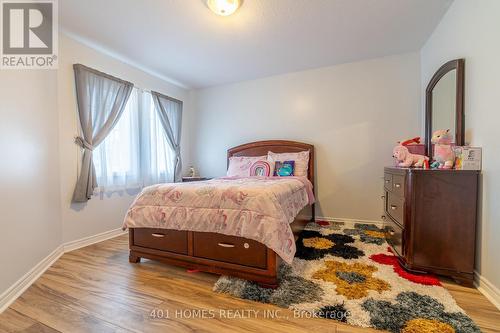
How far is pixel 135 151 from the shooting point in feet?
10.5

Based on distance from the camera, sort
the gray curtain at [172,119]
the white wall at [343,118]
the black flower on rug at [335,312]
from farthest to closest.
Answer: the gray curtain at [172,119]
the white wall at [343,118]
the black flower on rug at [335,312]

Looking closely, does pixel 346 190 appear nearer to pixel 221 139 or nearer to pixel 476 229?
pixel 476 229

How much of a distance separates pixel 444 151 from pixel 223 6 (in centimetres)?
222

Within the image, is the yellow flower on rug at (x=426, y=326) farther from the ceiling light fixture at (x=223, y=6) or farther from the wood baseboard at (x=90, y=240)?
the wood baseboard at (x=90, y=240)

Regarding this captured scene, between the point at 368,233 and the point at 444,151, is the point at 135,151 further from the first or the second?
the point at 444,151

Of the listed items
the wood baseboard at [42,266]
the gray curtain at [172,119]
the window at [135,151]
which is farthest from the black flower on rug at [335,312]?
the gray curtain at [172,119]

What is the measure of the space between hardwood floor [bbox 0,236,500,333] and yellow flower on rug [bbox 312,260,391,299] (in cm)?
33

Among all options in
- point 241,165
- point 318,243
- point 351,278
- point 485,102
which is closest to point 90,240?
point 241,165

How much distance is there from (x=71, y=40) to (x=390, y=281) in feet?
12.4

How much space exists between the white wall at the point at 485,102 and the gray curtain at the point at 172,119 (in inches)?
142

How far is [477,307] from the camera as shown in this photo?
1357 mm

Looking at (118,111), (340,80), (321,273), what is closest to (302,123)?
(340,80)

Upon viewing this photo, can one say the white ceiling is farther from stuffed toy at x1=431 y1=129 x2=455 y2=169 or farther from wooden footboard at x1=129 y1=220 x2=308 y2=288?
wooden footboard at x1=129 y1=220 x2=308 y2=288

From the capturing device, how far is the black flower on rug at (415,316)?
1.17 metres
